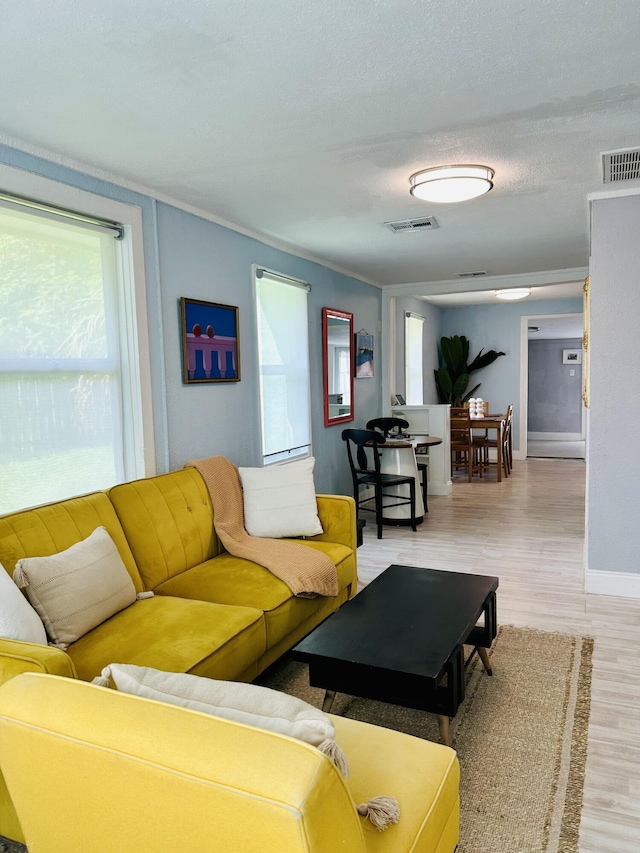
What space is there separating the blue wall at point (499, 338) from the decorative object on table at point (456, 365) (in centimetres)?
15

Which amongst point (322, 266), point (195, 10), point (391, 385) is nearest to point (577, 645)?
point (195, 10)

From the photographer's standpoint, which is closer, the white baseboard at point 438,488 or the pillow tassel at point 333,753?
the pillow tassel at point 333,753

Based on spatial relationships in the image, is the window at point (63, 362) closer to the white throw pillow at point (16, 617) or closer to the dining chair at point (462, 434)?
the white throw pillow at point (16, 617)

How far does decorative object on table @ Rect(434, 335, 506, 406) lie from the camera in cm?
905

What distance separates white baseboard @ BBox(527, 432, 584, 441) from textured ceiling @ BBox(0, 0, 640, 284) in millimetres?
9172

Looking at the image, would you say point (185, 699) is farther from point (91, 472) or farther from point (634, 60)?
point (634, 60)

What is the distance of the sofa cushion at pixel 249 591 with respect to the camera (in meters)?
2.53

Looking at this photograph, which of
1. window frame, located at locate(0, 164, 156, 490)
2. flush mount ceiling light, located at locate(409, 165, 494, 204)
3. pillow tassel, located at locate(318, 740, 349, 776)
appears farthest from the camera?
window frame, located at locate(0, 164, 156, 490)

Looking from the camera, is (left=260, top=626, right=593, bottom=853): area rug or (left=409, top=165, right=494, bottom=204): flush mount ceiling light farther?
(left=409, top=165, right=494, bottom=204): flush mount ceiling light

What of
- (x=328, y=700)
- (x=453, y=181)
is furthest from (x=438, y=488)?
(x=328, y=700)

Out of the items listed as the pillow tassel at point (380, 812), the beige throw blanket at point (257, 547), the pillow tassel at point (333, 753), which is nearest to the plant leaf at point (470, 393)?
the beige throw blanket at point (257, 547)

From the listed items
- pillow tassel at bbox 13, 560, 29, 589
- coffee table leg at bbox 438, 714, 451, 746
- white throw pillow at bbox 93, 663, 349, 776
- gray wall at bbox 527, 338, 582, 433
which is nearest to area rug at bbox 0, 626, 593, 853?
coffee table leg at bbox 438, 714, 451, 746

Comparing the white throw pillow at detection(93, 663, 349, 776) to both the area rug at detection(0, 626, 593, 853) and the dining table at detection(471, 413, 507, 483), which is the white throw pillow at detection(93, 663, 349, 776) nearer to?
the area rug at detection(0, 626, 593, 853)

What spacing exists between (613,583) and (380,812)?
2907 mm
